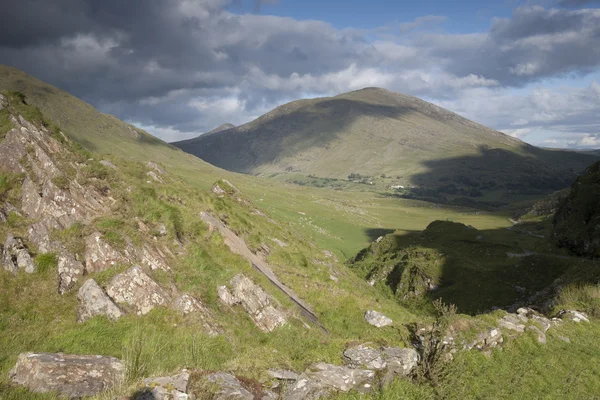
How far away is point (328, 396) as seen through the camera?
10430 millimetres

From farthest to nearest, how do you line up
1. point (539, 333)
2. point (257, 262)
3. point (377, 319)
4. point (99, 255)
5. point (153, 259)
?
point (257, 262)
point (377, 319)
point (539, 333)
point (153, 259)
point (99, 255)

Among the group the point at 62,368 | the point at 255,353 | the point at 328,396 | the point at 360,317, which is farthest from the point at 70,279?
the point at 360,317

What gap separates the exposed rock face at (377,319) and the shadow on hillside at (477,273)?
1670cm

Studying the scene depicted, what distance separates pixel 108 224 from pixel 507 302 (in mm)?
41088

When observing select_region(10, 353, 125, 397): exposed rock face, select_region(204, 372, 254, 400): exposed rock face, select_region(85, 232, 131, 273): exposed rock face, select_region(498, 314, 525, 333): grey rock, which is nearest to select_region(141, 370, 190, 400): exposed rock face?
select_region(204, 372, 254, 400): exposed rock face

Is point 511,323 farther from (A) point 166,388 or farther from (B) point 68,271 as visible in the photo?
(B) point 68,271

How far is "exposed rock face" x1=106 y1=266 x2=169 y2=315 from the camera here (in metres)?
14.1

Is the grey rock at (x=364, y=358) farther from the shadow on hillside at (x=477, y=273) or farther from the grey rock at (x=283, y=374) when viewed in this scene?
the shadow on hillside at (x=477, y=273)

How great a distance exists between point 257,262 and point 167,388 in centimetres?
1643

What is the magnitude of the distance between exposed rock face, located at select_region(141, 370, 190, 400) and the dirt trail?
11983 millimetres

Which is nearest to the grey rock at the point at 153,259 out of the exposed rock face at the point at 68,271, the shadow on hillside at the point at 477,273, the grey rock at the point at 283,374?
the exposed rock face at the point at 68,271

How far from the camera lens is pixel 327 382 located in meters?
10.9

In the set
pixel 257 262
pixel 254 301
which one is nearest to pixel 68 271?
pixel 254 301

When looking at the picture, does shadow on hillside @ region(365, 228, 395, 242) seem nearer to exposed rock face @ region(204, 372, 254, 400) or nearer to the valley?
the valley
